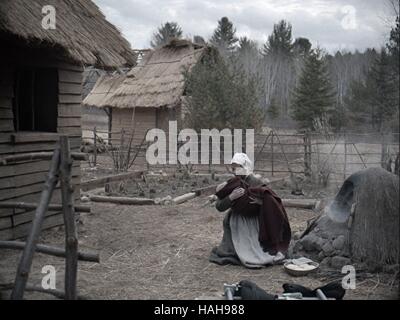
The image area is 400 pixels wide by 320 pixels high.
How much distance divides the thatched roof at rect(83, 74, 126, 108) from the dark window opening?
47.6 feet

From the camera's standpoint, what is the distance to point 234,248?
5.60 meters

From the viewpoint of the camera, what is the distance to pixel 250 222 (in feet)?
18.6

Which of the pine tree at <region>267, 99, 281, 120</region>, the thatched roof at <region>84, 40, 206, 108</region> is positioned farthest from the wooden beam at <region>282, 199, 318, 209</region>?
the pine tree at <region>267, 99, 281, 120</region>

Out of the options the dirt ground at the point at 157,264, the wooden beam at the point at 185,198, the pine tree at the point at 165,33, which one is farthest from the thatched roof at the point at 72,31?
the pine tree at the point at 165,33

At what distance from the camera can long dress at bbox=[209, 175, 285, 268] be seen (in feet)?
17.9

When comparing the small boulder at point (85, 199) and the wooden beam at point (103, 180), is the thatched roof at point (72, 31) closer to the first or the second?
the small boulder at point (85, 199)

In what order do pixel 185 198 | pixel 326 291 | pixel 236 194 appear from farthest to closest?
pixel 185 198 < pixel 236 194 < pixel 326 291

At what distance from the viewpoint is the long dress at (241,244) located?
546 centimetres

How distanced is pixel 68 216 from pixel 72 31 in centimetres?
346

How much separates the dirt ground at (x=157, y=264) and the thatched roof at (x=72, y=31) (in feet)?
8.25

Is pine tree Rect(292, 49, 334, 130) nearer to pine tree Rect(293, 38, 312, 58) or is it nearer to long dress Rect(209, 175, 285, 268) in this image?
pine tree Rect(293, 38, 312, 58)

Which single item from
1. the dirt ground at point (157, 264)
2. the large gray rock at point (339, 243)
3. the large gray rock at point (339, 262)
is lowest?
the dirt ground at point (157, 264)

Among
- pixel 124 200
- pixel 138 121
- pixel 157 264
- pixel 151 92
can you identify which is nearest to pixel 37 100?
pixel 124 200

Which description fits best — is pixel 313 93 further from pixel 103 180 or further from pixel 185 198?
pixel 185 198
